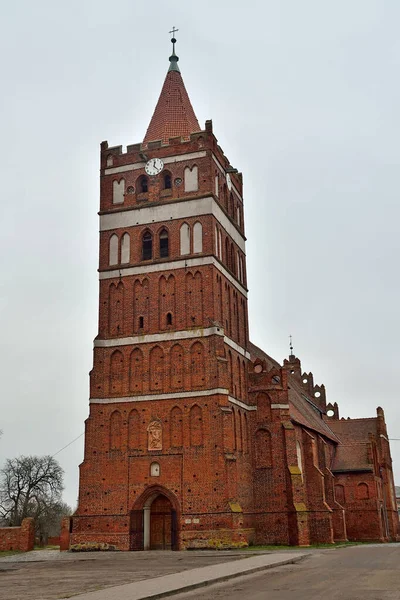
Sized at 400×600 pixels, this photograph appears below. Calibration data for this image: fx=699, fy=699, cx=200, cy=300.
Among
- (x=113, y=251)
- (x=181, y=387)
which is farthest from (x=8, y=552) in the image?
(x=113, y=251)

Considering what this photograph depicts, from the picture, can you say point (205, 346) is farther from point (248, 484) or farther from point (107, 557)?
point (107, 557)

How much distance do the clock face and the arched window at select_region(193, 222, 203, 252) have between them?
14.6 feet

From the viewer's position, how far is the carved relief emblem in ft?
123

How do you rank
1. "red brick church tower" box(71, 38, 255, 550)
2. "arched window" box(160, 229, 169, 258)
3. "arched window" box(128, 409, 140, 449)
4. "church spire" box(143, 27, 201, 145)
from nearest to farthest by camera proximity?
"red brick church tower" box(71, 38, 255, 550)
"arched window" box(128, 409, 140, 449)
"arched window" box(160, 229, 169, 258)
"church spire" box(143, 27, 201, 145)

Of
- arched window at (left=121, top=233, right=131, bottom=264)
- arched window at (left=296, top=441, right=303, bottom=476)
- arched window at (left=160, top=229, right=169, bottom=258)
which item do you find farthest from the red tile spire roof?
arched window at (left=296, top=441, right=303, bottom=476)

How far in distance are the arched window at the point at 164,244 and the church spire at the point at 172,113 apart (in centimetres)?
612

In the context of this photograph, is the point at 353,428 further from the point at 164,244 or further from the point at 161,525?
the point at 164,244

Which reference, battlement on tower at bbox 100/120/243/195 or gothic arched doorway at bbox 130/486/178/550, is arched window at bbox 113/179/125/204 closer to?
battlement on tower at bbox 100/120/243/195

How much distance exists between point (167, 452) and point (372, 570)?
56.1 ft

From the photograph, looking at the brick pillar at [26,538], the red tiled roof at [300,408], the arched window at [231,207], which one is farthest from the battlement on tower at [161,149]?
the brick pillar at [26,538]

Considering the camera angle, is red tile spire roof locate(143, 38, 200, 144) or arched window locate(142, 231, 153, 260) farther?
red tile spire roof locate(143, 38, 200, 144)

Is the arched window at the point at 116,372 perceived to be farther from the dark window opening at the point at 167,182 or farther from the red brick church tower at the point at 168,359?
the dark window opening at the point at 167,182

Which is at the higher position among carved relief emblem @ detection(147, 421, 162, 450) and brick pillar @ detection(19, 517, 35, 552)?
carved relief emblem @ detection(147, 421, 162, 450)

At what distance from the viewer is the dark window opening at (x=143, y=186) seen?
140 ft
